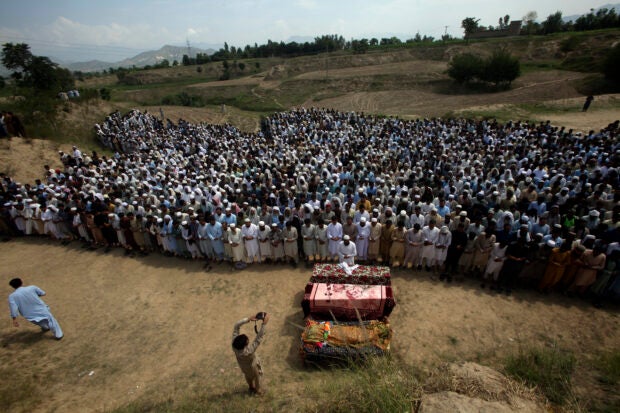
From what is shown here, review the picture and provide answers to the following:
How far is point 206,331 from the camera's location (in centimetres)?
657

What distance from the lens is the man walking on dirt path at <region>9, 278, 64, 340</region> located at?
5.97 m

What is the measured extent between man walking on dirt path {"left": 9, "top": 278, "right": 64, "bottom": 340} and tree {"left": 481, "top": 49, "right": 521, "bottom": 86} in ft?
124

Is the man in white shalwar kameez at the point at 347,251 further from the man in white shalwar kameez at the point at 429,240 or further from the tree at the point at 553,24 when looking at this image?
the tree at the point at 553,24

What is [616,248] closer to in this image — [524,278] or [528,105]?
[524,278]

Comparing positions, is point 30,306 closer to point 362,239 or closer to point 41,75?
point 362,239

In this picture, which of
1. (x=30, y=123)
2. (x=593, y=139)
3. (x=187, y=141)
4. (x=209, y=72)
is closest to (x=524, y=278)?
(x=593, y=139)

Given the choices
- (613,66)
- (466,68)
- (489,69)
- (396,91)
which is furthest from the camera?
(396,91)

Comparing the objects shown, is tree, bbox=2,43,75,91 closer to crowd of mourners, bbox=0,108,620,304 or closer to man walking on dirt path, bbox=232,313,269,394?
crowd of mourners, bbox=0,108,620,304

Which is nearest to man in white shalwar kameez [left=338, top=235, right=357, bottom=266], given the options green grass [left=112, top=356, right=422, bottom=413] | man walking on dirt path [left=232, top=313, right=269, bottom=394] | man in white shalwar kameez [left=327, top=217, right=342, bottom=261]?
man in white shalwar kameez [left=327, top=217, right=342, bottom=261]

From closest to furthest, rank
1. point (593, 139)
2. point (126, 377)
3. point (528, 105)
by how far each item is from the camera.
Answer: point (126, 377) < point (593, 139) < point (528, 105)

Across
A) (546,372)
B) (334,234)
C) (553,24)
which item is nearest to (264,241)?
(334,234)

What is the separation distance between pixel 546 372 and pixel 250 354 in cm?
415

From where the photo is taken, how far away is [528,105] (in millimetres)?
24328

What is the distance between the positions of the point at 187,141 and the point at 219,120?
10.9 metres
